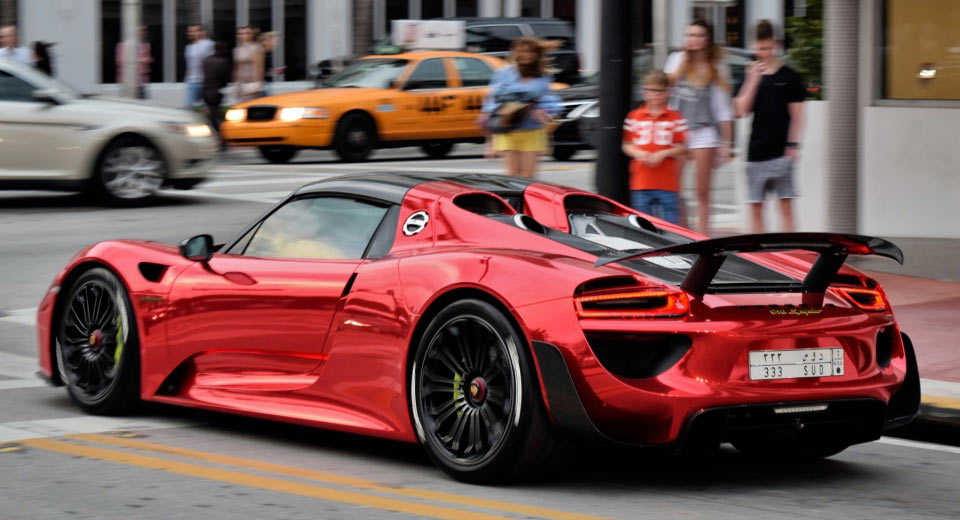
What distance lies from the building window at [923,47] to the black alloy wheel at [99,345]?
860cm

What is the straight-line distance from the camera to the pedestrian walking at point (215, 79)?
25.8m

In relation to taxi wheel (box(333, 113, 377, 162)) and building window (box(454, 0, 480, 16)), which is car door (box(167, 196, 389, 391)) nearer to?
taxi wheel (box(333, 113, 377, 162))

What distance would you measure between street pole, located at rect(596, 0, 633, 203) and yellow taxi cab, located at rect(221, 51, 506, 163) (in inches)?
517

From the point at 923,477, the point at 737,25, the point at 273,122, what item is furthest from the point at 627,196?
the point at 737,25

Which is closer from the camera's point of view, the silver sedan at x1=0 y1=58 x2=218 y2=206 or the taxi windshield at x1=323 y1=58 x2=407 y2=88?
the silver sedan at x1=0 y1=58 x2=218 y2=206

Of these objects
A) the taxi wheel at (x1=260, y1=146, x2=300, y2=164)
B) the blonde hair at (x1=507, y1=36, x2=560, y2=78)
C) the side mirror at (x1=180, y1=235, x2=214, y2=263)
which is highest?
the blonde hair at (x1=507, y1=36, x2=560, y2=78)

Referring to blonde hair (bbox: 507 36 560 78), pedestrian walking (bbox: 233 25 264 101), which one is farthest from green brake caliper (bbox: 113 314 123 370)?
pedestrian walking (bbox: 233 25 264 101)

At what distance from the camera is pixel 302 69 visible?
3834 cm

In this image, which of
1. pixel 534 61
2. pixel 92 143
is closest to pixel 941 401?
pixel 534 61

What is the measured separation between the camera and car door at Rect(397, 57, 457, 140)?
24.1 metres

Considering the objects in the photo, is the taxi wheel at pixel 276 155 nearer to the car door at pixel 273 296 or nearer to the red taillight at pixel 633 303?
the car door at pixel 273 296

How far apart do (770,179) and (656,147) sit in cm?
134

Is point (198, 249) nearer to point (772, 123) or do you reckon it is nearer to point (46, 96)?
point (772, 123)

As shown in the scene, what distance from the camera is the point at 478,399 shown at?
19.6ft
